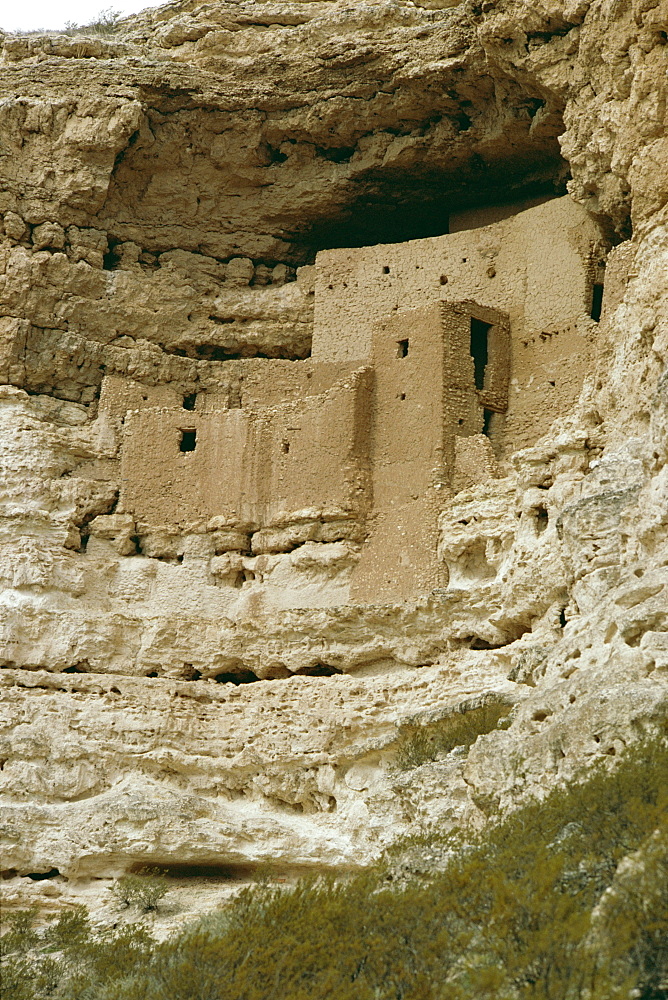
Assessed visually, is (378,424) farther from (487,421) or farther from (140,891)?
(140,891)

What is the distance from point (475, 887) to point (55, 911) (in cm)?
702

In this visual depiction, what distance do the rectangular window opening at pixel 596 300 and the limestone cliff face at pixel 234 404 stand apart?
84cm

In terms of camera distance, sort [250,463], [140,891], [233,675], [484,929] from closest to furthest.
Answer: [484,929] → [140,891] → [233,675] → [250,463]

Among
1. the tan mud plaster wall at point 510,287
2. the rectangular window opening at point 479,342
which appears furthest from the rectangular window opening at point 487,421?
the rectangular window opening at point 479,342

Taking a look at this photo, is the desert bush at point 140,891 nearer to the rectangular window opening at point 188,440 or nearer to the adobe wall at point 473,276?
the rectangular window opening at point 188,440

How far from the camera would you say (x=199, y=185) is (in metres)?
24.4

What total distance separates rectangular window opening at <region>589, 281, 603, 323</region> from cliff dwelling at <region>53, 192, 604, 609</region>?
0.04 meters

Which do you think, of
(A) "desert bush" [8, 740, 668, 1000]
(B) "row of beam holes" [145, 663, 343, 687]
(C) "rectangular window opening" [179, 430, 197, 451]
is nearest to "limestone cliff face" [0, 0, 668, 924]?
(B) "row of beam holes" [145, 663, 343, 687]

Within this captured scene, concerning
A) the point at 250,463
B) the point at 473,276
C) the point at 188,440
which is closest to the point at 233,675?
the point at 250,463

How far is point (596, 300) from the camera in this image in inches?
829

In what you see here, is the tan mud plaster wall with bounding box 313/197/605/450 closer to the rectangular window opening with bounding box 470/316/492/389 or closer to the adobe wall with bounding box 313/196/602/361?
the adobe wall with bounding box 313/196/602/361

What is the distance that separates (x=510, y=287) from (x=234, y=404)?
13.8ft

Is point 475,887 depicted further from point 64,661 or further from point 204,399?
point 204,399

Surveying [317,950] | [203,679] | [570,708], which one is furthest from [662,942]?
[203,679]
